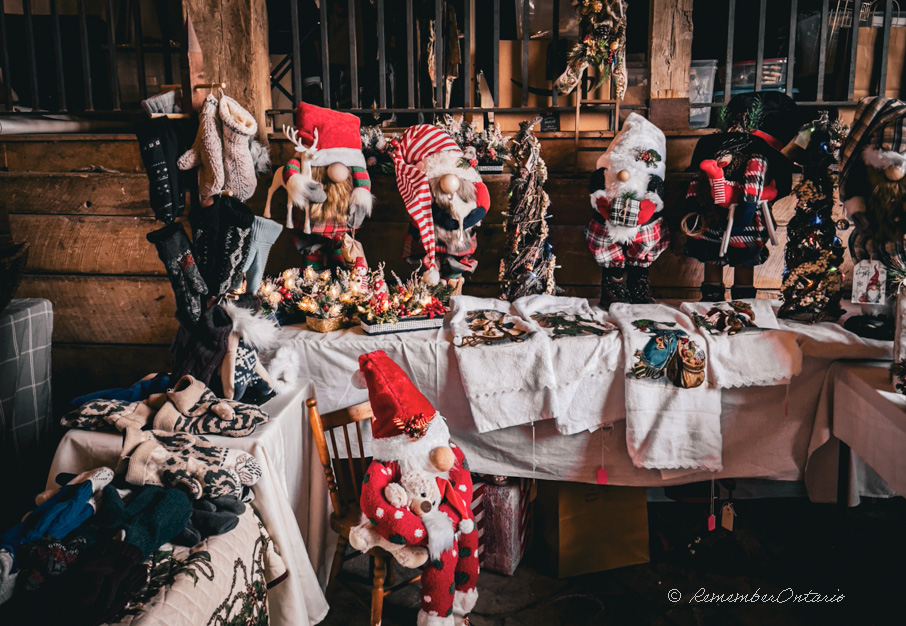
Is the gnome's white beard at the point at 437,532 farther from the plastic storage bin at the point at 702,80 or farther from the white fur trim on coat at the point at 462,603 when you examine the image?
the plastic storage bin at the point at 702,80

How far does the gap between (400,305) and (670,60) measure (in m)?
1.78

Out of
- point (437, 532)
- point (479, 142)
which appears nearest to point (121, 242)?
point (479, 142)

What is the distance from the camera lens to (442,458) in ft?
6.70

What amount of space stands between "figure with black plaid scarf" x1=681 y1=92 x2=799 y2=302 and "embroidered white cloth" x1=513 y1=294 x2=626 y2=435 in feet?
2.30

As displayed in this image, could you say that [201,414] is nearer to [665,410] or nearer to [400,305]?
[400,305]

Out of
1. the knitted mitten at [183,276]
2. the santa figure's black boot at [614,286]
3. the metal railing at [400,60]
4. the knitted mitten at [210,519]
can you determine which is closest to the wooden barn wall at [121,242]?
the santa figure's black boot at [614,286]

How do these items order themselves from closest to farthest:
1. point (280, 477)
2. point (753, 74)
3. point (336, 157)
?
point (280, 477), point (336, 157), point (753, 74)

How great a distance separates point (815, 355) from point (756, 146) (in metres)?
0.90

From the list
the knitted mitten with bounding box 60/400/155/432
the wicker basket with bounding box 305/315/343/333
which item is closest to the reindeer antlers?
the wicker basket with bounding box 305/315/343/333

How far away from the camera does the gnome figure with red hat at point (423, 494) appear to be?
200cm

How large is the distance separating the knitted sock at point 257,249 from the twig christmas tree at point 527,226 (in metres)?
1.03

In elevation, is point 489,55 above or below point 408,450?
above

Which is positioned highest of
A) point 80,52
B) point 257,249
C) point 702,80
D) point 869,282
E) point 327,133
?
point 80,52

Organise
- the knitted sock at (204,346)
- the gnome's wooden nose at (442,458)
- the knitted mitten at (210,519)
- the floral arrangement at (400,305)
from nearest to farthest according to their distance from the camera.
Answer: the knitted mitten at (210,519)
the gnome's wooden nose at (442,458)
the knitted sock at (204,346)
the floral arrangement at (400,305)
